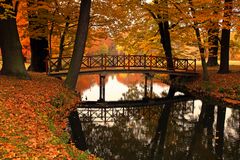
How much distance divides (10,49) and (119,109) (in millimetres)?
6894

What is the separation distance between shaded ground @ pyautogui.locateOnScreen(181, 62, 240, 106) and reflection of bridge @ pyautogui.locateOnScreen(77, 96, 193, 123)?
1336mm

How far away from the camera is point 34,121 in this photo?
9742 mm

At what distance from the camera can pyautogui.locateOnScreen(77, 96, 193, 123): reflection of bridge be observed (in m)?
15.7

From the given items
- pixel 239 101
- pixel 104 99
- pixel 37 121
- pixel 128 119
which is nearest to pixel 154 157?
pixel 37 121

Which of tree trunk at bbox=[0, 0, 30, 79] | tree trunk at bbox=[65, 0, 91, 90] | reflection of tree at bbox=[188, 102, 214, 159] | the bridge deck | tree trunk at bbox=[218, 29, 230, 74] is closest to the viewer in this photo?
reflection of tree at bbox=[188, 102, 214, 159]

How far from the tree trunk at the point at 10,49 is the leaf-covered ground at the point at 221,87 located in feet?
37.1

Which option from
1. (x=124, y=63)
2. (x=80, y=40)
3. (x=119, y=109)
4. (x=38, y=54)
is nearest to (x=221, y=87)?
(x=119, y=109)

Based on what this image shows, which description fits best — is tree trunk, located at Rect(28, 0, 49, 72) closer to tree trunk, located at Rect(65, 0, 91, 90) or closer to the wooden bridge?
the wooden bridge

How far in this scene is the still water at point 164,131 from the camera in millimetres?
10188

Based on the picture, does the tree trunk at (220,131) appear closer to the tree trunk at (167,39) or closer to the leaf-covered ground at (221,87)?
the leaf-covered ground at (221,87)

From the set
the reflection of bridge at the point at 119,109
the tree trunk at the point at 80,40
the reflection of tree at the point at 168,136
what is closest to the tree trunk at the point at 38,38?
the tree trunk at the point at 80,40

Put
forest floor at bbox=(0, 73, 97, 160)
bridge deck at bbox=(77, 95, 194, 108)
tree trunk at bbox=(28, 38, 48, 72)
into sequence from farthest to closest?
tree trunk at bbox=(28, 38, 48, 72) < bridge deck at bbox=(77, 95, 194, 108) < forest floor at bbox=(0, 73, 97, 160)

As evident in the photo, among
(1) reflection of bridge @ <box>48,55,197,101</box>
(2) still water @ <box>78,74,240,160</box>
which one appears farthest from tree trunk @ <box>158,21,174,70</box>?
(2) still water @ <box>78,74,240,160</box>

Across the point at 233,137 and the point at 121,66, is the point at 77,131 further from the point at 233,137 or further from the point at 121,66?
the point at 121,66
